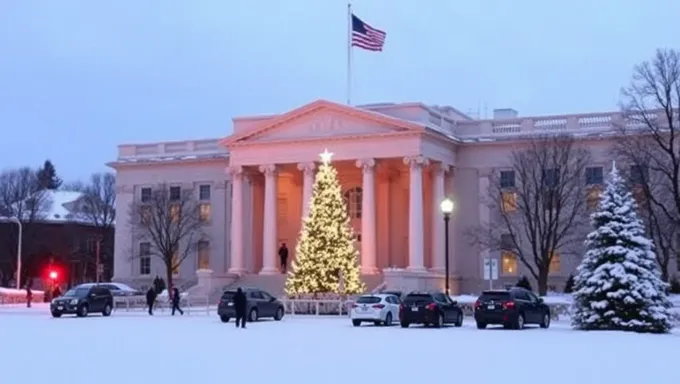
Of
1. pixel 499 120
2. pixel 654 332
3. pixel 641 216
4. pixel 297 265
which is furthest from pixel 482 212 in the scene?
pixel 654 332

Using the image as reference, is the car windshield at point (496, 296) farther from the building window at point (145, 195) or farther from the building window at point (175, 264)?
the building window at point (145, 195)

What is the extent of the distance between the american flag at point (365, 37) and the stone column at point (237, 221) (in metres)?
12.7

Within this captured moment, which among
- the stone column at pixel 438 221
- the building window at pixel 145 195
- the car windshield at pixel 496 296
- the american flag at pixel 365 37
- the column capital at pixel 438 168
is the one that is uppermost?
the american flag at pixel 365 37

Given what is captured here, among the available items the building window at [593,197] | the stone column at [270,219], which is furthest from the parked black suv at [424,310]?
the stone column at [270,219]

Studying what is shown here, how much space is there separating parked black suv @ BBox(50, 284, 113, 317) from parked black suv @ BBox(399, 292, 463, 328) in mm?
16436

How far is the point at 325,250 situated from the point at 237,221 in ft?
58.4

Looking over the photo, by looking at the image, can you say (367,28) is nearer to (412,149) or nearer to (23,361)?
(412,149)

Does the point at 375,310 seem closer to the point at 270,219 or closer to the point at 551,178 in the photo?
the point at 551,178

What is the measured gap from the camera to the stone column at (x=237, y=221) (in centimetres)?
6856

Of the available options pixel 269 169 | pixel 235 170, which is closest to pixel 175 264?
pixel 235 170

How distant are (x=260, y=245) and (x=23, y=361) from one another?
51819mm

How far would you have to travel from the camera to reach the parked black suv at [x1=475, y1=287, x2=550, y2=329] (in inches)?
1464

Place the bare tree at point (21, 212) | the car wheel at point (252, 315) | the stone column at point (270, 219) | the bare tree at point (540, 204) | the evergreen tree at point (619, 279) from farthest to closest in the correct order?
the bare tree at point (21, 212) → the stone column at point (270, 219) → the bare tree at point (540, 204) → the car wheel at point (252, 315) → the evergreen tree at point (619, 279)

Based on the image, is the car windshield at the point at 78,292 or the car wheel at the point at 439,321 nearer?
the car wheel at the point at 439,321
